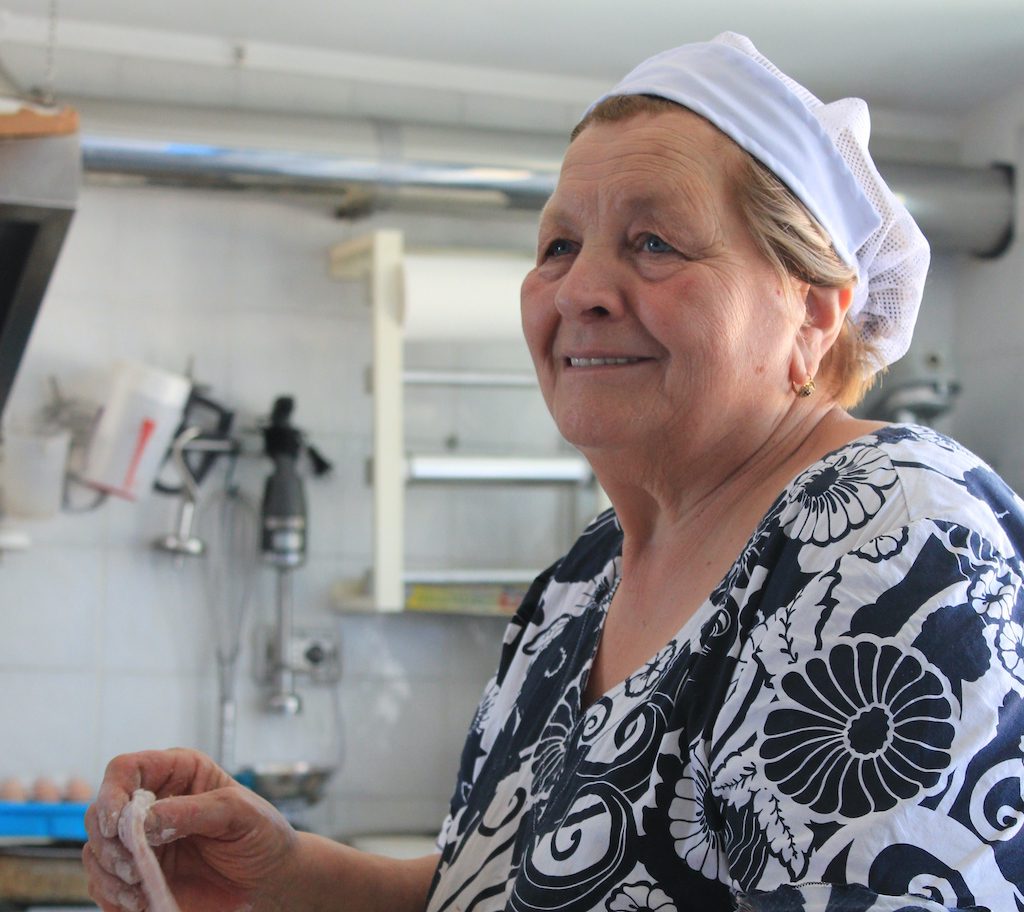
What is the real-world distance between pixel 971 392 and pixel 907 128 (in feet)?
2.32

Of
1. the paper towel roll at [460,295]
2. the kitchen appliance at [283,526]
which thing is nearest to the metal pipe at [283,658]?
the kitchen appliance at [283,526]

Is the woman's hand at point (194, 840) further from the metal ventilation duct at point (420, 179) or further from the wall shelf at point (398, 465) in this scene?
the metal ventilation duct at point (420, 179)

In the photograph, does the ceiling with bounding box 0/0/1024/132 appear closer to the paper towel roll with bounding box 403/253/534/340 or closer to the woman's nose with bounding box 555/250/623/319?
the paper towel roll with bounding box 403/253/534/340

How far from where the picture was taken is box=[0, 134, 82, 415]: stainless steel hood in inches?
57.2

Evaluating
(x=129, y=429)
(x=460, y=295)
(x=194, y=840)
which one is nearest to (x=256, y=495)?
(x=129, y=429)

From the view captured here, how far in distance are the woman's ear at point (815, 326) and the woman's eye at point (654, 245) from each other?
0.10 m

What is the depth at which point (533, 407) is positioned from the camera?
119 inches

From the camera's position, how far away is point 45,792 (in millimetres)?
2459

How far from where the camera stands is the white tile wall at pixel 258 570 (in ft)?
9.02

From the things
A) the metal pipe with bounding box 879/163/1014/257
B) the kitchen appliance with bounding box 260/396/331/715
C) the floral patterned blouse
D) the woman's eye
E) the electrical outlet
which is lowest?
the electrical outlet

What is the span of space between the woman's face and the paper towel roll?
5.79 ft

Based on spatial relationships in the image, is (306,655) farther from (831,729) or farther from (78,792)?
(831,729)

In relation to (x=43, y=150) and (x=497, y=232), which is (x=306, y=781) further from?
(x=43, y=150)

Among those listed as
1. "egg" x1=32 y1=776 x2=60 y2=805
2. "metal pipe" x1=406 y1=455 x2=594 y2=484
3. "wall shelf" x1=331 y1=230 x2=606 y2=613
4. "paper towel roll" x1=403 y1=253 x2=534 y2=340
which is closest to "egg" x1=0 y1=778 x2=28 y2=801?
"egg" x1=32 y1=776 x2=60 y2=805
